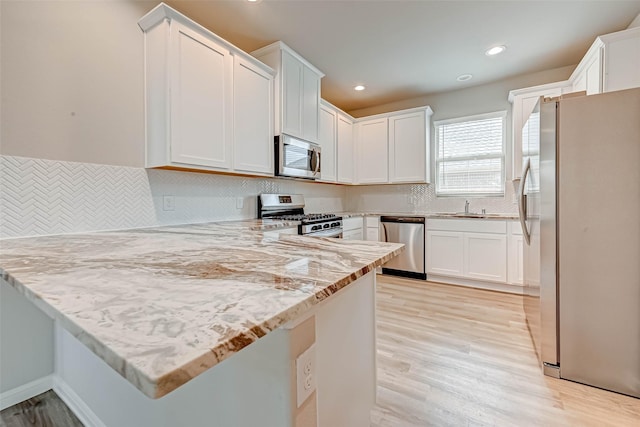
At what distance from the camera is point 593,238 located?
1645 mm

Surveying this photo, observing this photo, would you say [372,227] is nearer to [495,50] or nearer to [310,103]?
[310,103]

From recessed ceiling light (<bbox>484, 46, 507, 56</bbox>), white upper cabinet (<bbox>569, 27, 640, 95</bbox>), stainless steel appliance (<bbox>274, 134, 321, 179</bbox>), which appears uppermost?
recessed ceiling light (<bbox>484, 46, 507, 56</bbox>)

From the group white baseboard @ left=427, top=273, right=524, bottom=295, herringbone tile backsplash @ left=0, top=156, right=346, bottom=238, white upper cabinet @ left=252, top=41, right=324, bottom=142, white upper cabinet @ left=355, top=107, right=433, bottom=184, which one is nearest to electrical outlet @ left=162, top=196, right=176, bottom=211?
herringbone tile backsplash @ left=0, top=156, right=346, bottom=238

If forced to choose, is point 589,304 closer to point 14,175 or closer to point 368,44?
point 368,44

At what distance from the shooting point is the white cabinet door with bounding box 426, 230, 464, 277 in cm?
353

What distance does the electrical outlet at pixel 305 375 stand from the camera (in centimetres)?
68

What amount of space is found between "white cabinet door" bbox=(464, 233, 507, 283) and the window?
79cm

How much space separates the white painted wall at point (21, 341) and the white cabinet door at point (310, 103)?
8.39 feet

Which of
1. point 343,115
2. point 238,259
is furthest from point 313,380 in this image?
point 343,115

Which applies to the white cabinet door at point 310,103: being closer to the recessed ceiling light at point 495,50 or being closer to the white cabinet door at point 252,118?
the white cabinet door at point 252,118

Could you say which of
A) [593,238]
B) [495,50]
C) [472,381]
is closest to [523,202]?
[593,238]

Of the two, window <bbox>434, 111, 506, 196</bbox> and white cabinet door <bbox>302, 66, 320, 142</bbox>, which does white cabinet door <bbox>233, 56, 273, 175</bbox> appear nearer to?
white cabinet door <bbox>302, 66, 320, 142</bbox>

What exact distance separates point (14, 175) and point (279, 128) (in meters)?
1.90

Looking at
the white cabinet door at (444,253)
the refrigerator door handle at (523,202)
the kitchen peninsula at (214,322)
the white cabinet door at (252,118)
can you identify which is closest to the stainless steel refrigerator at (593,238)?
the refrigerator door handle at (523,202)
